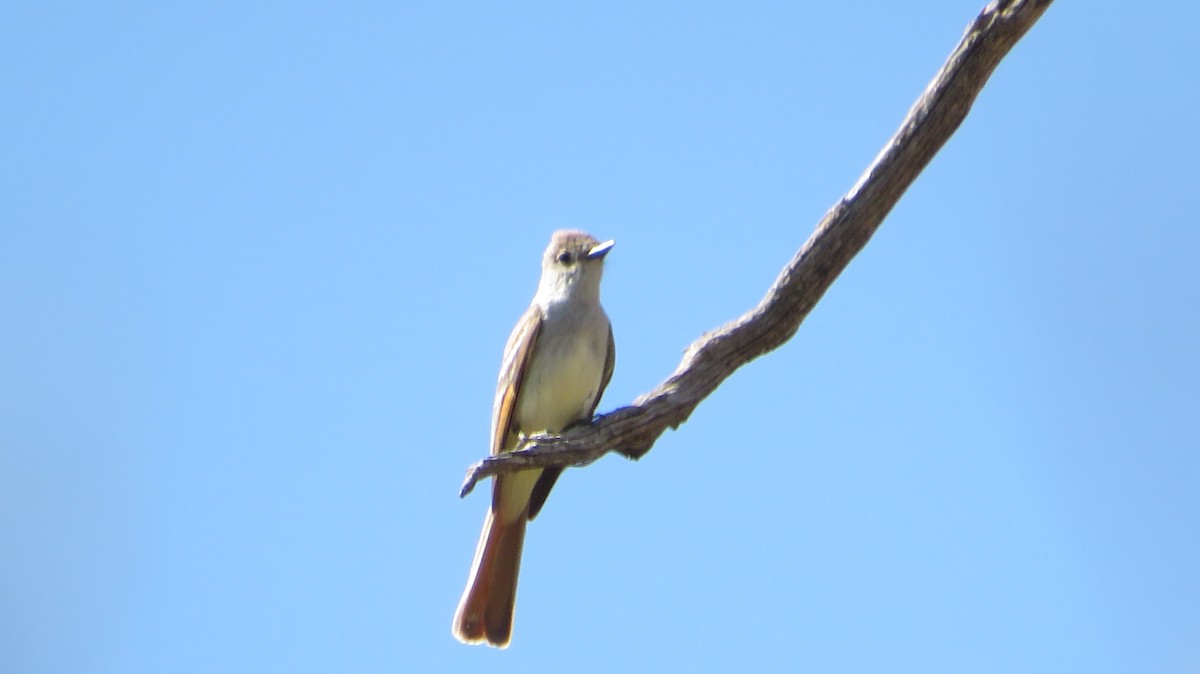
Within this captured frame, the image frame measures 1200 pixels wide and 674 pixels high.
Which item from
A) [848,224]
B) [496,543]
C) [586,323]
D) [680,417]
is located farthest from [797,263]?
[496,543]

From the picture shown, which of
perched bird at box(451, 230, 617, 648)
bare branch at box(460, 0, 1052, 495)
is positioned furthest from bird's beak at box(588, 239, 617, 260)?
bare branch at box(460, 0, 1052, 495)

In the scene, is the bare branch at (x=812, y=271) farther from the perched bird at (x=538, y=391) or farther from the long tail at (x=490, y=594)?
the long tail at (x=490, y=594)

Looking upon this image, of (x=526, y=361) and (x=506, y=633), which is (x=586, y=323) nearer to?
(x=526, y=361)

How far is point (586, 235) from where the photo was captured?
7879 millimetres

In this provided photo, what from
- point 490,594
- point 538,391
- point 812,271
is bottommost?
point 490,594

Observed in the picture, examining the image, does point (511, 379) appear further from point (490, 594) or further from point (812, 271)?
point (812, 271)

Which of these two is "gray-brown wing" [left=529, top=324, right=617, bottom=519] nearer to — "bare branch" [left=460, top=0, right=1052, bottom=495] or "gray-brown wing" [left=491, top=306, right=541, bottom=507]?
"gray-brown wing" [left=491, top=306, right=541, bottom=507]

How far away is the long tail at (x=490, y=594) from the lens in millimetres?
7785

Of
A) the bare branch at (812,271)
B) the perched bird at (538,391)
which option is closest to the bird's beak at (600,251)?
the perched bird at (538,391)

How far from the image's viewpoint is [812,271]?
5.71m

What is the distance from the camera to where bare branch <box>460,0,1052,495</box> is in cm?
534

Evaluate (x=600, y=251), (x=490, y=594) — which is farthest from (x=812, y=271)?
(x=490, y=594)

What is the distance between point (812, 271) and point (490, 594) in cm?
323

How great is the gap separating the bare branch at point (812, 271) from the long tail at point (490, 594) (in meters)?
1.81
